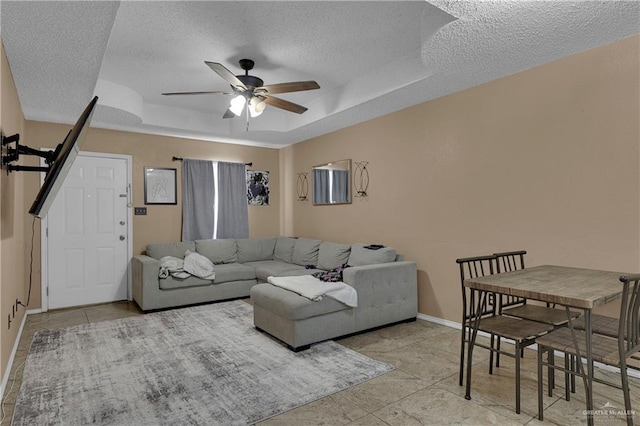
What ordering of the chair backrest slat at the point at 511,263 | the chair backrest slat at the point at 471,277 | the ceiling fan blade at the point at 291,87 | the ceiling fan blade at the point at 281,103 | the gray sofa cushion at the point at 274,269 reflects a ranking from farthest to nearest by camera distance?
the gray sofa cushion at the point at 274,269, the ceiling fan blade at the point at 281,103, the ceiling fan blade at the point at 291,87, the chair backrest slat at the point at 511,263, the chair backrest slat at the point at 471,277

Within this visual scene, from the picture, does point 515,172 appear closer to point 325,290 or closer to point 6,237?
point 325,290

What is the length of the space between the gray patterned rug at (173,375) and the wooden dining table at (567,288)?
1.13 metres

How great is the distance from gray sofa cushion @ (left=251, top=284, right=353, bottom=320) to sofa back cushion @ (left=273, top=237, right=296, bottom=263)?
2143 mm

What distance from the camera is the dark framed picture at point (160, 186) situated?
5258mm

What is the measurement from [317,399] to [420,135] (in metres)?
2.96

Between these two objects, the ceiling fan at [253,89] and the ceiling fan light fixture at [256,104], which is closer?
the ceiling fan at [253,89]

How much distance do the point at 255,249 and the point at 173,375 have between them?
3.24 meters

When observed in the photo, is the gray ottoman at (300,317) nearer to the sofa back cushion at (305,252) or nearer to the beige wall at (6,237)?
the sofa back cushion at (305,252)

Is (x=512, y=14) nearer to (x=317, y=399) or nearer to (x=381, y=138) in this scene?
(x=381, y=138)

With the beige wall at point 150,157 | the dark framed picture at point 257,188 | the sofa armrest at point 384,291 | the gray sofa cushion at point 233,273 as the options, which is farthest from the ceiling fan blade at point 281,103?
the dark framed picture at point 257,188

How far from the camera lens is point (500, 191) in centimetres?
330

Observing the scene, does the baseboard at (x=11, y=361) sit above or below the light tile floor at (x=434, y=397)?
above

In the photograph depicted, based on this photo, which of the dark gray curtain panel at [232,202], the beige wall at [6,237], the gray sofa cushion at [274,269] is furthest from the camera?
the dark gray curtain panel at [232,202]

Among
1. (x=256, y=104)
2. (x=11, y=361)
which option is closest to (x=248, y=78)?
(x=256, y=104)
